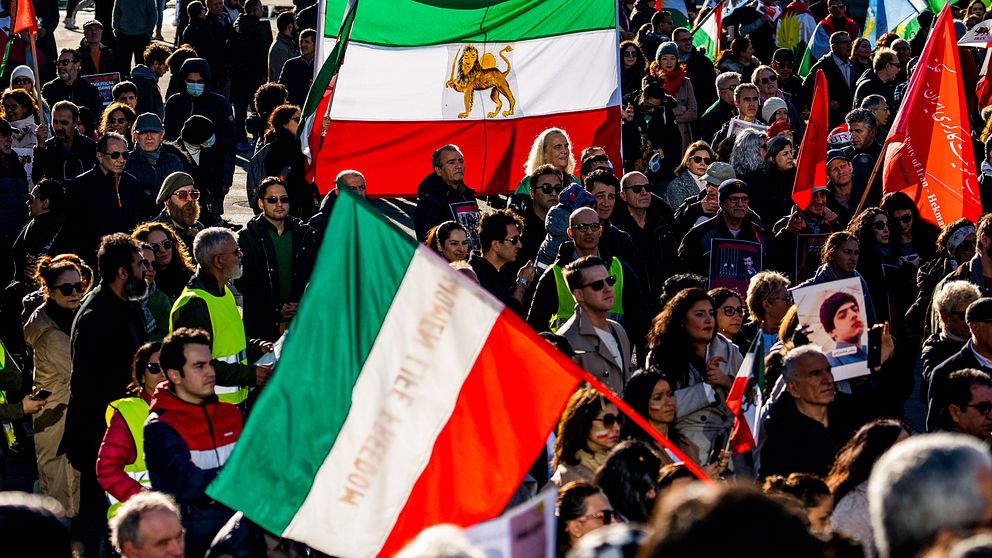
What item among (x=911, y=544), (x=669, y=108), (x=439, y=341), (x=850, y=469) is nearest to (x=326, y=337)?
(x=439, y=341)

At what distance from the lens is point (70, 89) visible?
16406mm

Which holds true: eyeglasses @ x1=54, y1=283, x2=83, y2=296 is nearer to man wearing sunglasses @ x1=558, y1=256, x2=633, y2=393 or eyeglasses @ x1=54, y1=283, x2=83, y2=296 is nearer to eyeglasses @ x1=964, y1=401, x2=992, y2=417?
man wearing sunglasses @ x1=558, y1=256, x2=633, y2=393

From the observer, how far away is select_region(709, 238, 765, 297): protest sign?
10266mm

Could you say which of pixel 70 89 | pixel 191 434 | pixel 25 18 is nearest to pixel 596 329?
pixel 191 434

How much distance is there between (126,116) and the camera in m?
13.7

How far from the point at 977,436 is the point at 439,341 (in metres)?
3.06

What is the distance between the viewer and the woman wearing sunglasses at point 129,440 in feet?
22.5

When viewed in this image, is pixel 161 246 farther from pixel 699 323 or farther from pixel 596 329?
pixel 699 323

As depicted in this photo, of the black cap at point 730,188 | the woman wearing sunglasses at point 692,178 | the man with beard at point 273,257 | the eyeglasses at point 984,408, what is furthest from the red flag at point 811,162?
the eyeglasses at point 984,408

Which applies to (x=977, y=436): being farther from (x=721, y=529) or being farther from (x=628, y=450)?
(x=721, y=529)

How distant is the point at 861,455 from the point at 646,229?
4.67 m

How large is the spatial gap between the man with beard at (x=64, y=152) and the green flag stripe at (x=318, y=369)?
7798 mm

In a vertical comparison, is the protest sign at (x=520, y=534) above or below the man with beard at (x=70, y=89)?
below

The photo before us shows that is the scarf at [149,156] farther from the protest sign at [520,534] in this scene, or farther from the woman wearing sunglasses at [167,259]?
the protest sign at [520,534]
